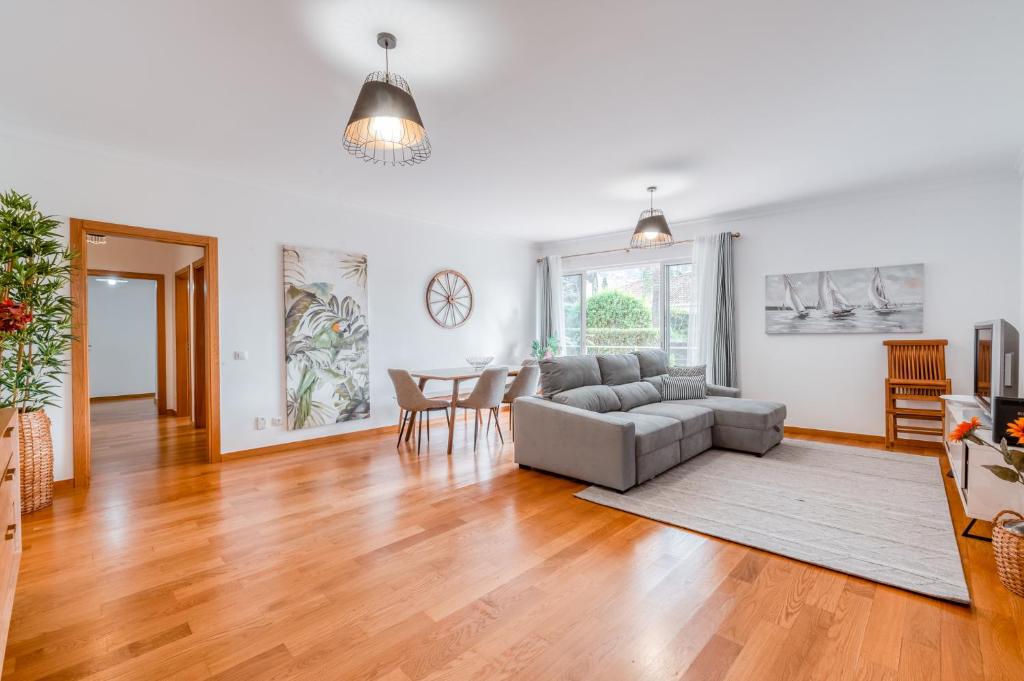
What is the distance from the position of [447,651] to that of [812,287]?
517 centimetres

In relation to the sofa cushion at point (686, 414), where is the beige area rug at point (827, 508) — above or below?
below

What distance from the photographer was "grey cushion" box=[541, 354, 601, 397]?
4242 mm

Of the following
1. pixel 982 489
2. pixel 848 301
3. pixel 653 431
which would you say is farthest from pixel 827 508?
pixel 848 301

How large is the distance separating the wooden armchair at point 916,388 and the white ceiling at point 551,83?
1.62 m

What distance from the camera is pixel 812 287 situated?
520 cm

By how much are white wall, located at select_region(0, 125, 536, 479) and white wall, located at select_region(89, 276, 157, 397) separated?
5000 mm

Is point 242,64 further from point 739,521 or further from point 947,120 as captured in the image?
point 947,120

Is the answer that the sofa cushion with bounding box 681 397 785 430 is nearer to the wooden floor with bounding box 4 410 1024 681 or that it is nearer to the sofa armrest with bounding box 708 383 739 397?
the sofa armrest with bounding box 708 383 739 397

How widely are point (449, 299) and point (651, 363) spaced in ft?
8.75

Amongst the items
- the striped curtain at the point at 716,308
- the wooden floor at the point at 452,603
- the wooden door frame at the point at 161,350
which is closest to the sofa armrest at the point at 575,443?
the wooden floor at the point at 452,603

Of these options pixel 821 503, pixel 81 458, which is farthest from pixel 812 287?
pixel 81 458

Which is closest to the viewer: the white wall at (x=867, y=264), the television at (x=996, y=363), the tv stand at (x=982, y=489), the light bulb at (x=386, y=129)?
the light bulb at (x=386, y=129)

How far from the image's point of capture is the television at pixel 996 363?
2.88 metres

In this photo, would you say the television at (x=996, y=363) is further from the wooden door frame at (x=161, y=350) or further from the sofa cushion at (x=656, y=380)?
the wooden door frame at (x=161, y=350)
